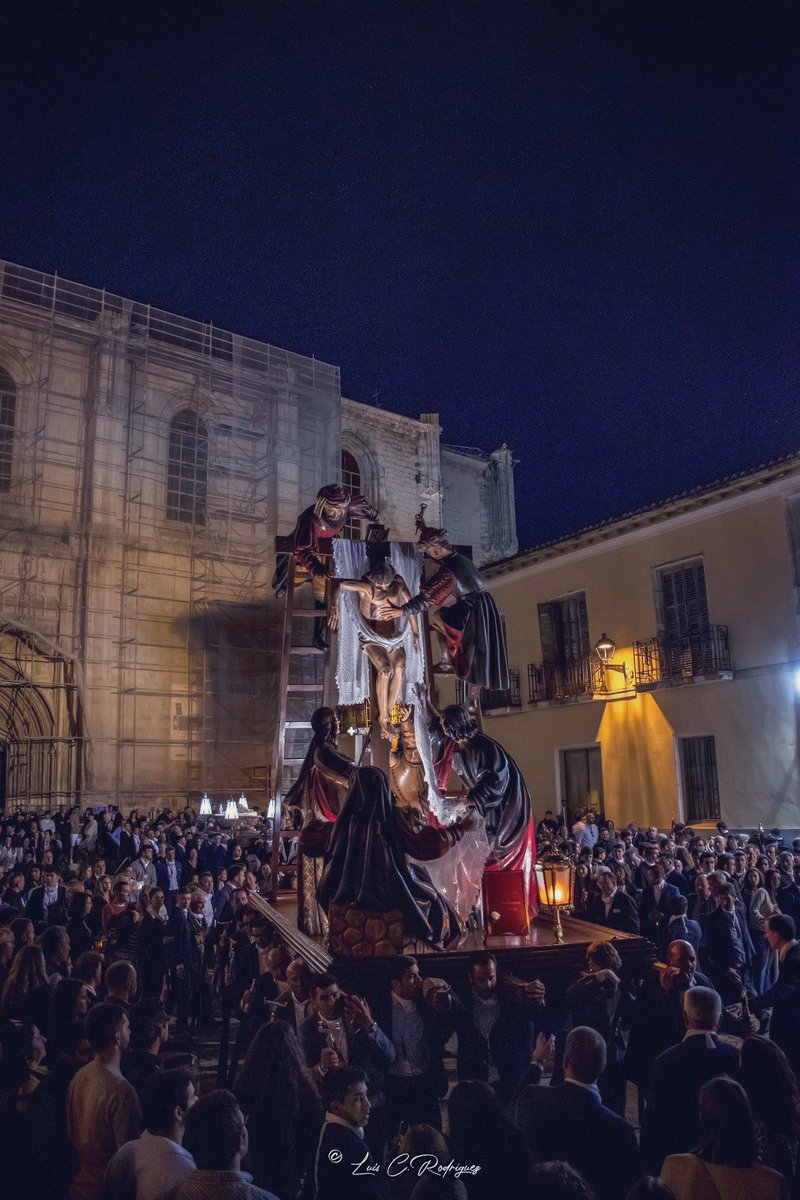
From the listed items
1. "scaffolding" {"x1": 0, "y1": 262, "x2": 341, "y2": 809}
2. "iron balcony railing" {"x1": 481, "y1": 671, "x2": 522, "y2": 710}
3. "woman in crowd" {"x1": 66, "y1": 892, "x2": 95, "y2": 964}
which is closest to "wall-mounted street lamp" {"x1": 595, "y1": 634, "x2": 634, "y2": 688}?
"iron balcony railing" {"x1": 481, "y1": 671, "x2": 522, "y2": 710}

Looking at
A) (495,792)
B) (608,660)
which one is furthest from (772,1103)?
(608,660)

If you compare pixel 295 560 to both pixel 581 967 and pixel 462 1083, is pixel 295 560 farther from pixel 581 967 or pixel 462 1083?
pixel 462 1083

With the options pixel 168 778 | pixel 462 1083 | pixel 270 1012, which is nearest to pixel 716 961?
pixel 270 1012

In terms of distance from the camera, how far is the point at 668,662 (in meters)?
19.0

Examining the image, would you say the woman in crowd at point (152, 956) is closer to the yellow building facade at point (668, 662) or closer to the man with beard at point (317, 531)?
the man with beard at point (317, 531)

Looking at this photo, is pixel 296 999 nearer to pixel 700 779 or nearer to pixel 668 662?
pixel 700 779

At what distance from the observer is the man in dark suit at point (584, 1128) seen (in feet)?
10.7

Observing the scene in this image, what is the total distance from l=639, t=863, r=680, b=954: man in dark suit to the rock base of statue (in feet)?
7.87

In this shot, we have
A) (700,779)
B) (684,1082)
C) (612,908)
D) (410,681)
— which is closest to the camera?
(684,1082)

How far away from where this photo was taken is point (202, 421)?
2412cm

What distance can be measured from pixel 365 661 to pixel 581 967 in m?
3.63

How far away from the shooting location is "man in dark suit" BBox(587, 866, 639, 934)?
7.86m

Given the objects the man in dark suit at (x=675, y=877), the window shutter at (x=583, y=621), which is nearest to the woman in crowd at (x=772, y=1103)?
the man in dark suit at (x=675, y=877)

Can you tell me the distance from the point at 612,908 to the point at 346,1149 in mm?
4897
